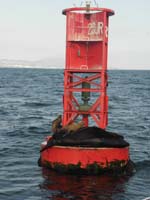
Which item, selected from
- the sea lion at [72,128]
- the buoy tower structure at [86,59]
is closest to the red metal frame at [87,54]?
the buoy tower structure at [86,59]

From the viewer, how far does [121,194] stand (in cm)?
2080

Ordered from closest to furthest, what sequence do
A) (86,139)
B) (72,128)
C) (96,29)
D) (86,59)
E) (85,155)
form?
(85,155), (86,139), (72,128), (96,29), (86,59)

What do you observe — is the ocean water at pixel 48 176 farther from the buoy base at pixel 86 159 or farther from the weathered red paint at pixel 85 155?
the weathered red paint at pixel 85 155

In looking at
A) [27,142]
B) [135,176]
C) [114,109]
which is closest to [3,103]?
[114,109]

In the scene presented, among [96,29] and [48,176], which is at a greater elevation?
[96,29]

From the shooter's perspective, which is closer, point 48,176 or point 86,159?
point 86,159

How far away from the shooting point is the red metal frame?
25062 millimetres

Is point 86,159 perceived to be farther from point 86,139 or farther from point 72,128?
point 72,128

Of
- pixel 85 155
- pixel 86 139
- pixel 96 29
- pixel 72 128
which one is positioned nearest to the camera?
pixel 85 155

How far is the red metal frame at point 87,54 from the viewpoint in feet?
82.2

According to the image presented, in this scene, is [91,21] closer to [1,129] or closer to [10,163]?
[10,163]

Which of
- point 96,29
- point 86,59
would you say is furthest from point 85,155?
point 96,29

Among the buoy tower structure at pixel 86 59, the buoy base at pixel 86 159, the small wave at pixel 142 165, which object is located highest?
the buoy tower structure at pixel 86 59

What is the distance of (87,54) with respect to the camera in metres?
26.2
